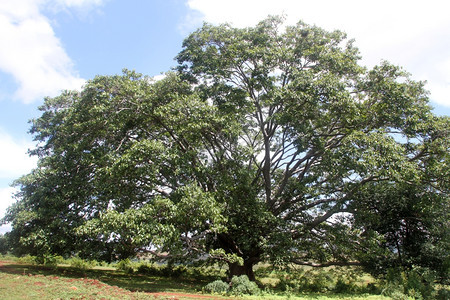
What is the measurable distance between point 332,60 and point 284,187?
5.97m

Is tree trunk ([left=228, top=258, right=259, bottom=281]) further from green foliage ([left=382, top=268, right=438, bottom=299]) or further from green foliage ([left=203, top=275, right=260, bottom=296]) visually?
green foliage ([left=382, top=268, right=438, bottom=299])

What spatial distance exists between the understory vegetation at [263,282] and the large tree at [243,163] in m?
1.12

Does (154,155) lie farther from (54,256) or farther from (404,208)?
(404,208)

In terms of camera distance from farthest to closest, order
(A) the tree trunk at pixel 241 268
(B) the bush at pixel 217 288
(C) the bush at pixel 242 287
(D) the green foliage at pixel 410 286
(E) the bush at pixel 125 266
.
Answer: (E) the bush at pixel 125 266
(A) the tree trunk at pixel 241 268
(B) the bush at pixel 217 288
(C) the bush at pixel 242 287
(D) the green foliage at pixel 410 286

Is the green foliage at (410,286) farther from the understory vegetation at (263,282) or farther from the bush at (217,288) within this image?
the bush at (217,288)

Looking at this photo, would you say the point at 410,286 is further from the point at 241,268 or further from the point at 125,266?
the point at 125,266

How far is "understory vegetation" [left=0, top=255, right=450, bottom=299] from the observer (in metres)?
10.6

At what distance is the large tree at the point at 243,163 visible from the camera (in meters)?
11.2

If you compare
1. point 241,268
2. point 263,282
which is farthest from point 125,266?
point 241,268

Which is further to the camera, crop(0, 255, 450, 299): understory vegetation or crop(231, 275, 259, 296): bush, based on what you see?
crop(0, 255, 450, 299): understory vegetation

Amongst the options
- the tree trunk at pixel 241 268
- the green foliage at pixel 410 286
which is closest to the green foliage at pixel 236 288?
the tree trunk at pixel 241 268

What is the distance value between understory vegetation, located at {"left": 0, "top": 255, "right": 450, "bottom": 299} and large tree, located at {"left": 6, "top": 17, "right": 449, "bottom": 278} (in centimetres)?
112

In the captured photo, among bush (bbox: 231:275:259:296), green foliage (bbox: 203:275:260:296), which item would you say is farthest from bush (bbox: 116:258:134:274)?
bush (bbox: 231:275:259:296)

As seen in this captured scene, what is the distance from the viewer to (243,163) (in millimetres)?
14156
